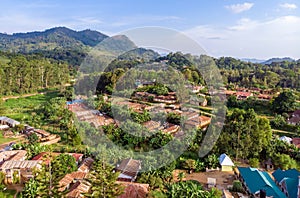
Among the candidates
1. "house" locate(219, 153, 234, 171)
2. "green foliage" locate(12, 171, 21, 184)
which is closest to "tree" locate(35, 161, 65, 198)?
"green foliage" locate(12, 171, 21, 184)

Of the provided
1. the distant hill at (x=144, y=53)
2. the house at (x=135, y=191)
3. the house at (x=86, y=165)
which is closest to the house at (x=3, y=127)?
the house at (x=86, y=165)

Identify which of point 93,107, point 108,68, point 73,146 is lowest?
point 73,146

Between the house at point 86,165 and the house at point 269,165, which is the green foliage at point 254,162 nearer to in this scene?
the house at point 269,165

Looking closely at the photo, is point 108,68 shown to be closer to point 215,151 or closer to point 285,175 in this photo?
point 215,151

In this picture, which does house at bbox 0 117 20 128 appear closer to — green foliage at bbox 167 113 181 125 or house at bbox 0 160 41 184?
house at bbox 0 160 41 184

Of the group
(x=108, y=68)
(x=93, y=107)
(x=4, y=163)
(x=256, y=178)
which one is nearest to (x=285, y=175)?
(x=256, y=178)

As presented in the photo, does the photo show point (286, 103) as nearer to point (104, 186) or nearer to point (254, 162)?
point (254, 162)
